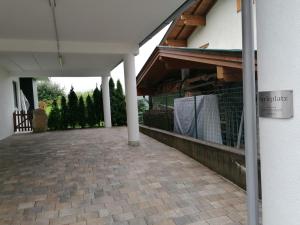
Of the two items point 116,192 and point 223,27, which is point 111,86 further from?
point 116,192

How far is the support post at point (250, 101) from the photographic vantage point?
1.48 m

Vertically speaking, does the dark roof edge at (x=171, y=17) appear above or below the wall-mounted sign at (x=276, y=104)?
above

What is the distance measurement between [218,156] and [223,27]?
241 inches

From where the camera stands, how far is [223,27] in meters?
8.47

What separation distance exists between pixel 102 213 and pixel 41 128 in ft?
31.7

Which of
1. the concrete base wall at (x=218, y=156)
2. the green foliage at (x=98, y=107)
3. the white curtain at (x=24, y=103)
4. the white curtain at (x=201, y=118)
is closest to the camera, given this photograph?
the concrete base wall at (x=218, y=156)

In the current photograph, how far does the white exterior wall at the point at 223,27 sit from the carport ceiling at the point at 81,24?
3589 millimetres

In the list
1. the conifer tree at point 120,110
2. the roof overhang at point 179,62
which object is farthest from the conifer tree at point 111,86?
the roof overhang at point 179,62

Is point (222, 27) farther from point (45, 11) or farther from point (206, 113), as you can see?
point (45, 11)

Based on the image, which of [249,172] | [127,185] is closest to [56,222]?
[127,185]

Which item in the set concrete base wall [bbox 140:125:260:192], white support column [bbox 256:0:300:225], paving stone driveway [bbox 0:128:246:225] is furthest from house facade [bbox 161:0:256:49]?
white support column [bbox 256:0:300:225]

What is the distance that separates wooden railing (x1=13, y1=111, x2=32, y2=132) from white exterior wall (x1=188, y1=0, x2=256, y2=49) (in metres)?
8.92

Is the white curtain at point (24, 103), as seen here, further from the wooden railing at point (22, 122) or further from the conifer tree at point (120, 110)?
the conifer tree at point (120, 110)

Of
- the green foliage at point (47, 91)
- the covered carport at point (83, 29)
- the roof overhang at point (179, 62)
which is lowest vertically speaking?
the roof overhang at point (179, 62)
